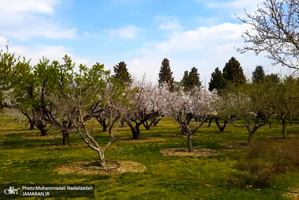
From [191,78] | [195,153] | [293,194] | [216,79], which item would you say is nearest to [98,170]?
[195,153]

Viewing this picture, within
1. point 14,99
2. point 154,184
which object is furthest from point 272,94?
point 14,99

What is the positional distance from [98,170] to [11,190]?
4843 millimetres

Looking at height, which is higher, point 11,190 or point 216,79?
Answer: point 216,79

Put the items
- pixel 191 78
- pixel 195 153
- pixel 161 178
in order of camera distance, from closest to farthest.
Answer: pixel 161 178, pixel 195 153, pixel 191 78

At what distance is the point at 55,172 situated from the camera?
46.3 ft

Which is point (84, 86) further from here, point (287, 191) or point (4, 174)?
point (287, 191)

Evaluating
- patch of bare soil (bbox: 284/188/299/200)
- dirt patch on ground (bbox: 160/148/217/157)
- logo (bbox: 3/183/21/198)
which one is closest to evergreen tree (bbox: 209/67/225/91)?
dirt patch on ground (bbox: 160/148/217/157)

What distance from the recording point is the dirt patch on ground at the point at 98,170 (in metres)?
14.1

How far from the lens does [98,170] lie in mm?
14500

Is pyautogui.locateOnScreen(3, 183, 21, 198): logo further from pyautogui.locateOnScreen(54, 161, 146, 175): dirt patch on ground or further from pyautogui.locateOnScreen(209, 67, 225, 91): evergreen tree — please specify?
pyautogui.locateOnScreen(209, 67, 225, 91): evergreen tree

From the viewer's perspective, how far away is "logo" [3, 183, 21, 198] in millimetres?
10344

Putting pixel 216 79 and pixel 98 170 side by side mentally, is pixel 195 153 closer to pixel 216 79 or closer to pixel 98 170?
pixel 98 170

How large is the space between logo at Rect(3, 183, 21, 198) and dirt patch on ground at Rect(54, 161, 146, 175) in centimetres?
288

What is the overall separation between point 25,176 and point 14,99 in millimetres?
13088
